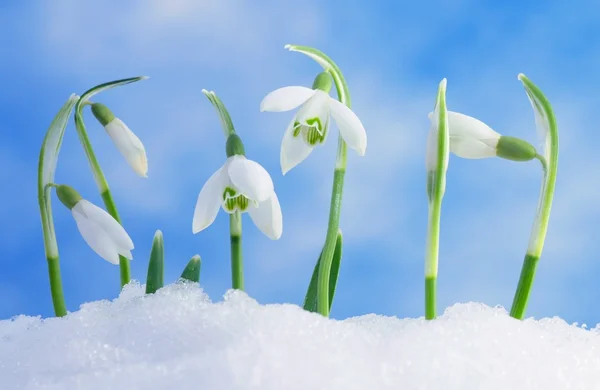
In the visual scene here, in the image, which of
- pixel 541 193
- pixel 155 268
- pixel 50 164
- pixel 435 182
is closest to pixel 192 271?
pixel 155 268

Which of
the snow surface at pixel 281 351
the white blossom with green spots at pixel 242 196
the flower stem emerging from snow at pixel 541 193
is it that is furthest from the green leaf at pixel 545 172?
the white blossom with green spots at pixel 242 196

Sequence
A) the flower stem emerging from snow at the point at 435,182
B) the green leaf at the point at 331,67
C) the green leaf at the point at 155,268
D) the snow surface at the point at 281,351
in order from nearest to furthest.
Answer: the snow surface at the point at 281,351 → the flower stem emerging from snow at the point at 435,182 → the green leaf at the point at 331,67 → the green leaf at the point at 155,268

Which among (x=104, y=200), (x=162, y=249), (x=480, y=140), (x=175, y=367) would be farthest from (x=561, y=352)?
(x=104, y=200)

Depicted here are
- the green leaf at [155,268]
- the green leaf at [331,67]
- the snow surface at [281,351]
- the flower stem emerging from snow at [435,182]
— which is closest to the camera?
the snow surface at [281,351]

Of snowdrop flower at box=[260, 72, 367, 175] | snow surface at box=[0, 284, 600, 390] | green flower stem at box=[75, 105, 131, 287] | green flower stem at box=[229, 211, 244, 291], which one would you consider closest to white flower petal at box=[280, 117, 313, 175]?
snowdrop flower at box=[260, 72, 367, 175]

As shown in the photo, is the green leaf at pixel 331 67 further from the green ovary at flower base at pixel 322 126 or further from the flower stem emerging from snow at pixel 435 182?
the flower stem emerging from snow at pixel 435 182

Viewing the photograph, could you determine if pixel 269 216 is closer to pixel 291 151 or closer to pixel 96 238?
pixel 291 151

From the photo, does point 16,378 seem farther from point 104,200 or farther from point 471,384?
point 471,384
